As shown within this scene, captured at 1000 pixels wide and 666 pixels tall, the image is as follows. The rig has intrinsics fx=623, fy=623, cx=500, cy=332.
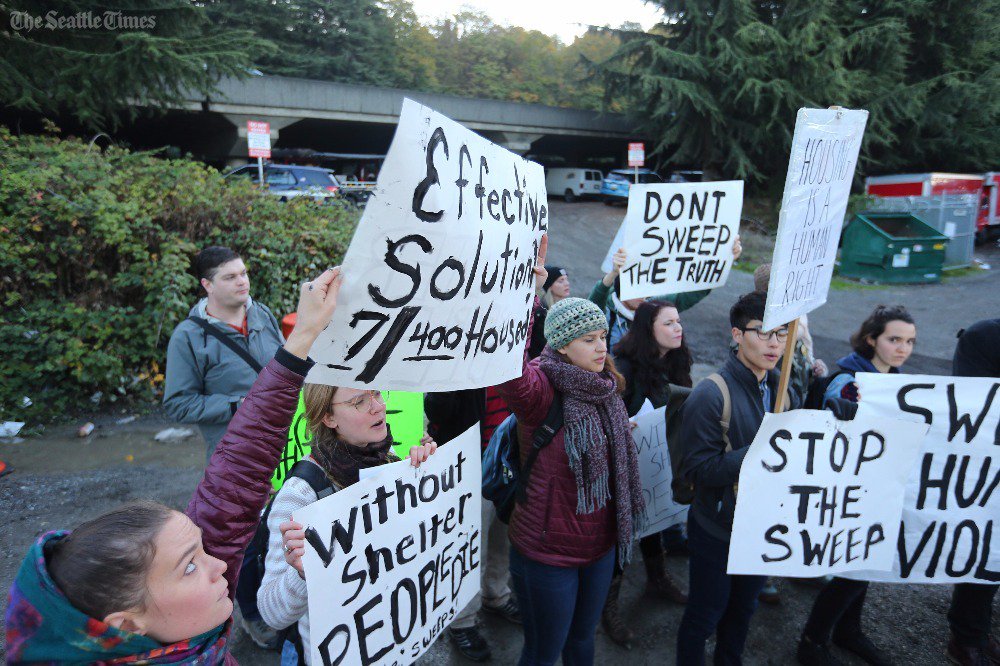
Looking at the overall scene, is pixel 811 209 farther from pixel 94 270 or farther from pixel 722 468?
pixel 94 270

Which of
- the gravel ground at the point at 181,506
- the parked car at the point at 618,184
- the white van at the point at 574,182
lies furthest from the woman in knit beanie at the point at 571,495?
the white van at the point at 574,182

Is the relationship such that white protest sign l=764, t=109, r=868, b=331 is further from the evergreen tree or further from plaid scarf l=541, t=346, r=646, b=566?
the evergreen tree

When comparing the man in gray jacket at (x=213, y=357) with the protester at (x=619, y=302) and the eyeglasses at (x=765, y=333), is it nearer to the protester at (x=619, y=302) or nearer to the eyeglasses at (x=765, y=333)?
the protester at (x=619, y=302)

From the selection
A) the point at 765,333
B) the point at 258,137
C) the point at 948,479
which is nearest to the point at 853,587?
the point at 948,479

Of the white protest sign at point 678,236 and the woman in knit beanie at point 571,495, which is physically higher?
the white protest sign at point 678,236

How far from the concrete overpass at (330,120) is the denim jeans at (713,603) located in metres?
17.6

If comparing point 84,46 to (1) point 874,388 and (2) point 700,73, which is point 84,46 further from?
(2) point 700,73

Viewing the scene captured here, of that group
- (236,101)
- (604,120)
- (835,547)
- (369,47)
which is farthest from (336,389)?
(369,47)

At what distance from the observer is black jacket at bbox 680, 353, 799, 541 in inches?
98.7

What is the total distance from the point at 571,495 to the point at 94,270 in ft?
18.0

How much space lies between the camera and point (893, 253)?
15.5 m

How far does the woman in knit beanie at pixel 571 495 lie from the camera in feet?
8.07

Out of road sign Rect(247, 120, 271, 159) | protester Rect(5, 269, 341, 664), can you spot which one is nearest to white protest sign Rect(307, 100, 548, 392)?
protester Rect(5, 269, 341, 664)

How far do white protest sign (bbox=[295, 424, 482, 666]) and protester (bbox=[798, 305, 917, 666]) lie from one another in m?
1.82
